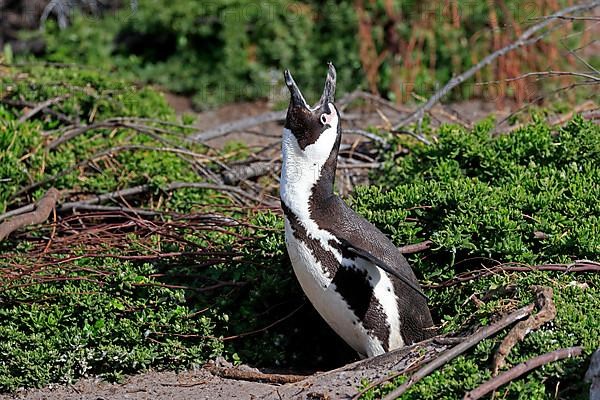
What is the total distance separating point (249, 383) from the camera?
458 centimetres

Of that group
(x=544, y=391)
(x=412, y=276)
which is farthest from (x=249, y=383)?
(x=544, y=391)

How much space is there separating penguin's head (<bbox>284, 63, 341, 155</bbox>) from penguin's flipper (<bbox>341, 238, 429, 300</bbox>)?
478 mm

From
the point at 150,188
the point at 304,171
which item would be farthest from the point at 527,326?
the point at 150,188

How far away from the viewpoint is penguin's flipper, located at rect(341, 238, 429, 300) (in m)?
4.12

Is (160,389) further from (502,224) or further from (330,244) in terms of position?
(502,224)

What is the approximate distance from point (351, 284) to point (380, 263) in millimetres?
282

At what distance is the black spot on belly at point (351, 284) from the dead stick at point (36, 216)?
199 cm

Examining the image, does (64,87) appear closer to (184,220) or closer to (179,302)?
(184,220)

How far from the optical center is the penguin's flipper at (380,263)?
4125 mm

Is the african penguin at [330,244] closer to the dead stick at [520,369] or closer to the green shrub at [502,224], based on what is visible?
the green shrub at [502,224]

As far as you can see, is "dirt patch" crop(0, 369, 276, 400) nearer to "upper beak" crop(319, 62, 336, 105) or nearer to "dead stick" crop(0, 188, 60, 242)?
"dead stick" crop(0, 188, 60, 242)

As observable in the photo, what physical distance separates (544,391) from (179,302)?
2024mm

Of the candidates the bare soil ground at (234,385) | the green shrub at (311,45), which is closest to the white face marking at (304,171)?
the bare soil ground at (234,385)

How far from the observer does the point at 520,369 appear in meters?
3.75
